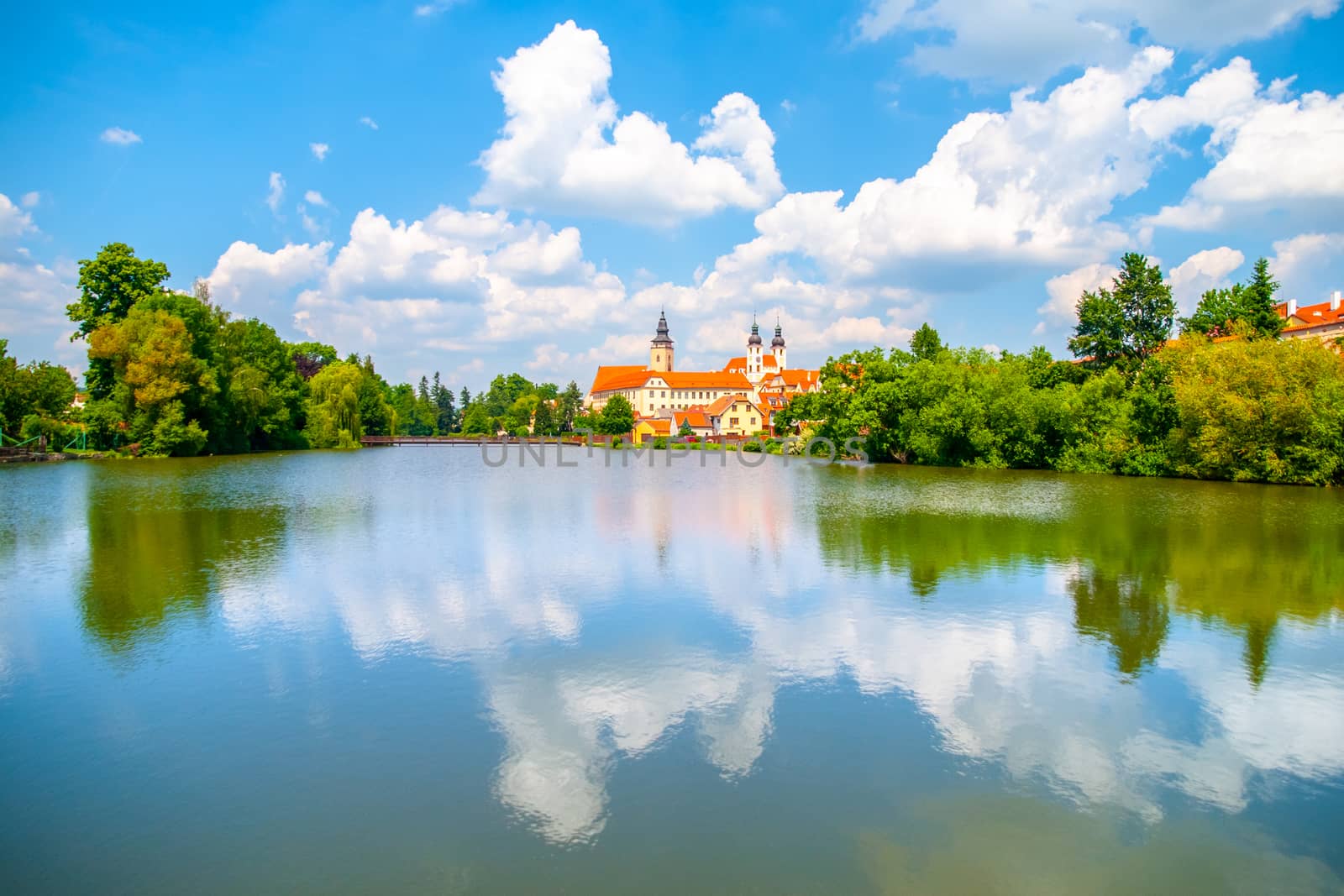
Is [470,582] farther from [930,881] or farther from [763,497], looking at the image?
[763,497]

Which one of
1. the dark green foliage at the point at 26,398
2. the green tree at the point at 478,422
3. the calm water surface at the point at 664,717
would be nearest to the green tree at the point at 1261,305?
the calm water surface at the point at 664,717

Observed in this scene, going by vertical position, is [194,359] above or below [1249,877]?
above

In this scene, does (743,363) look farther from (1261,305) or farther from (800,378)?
(1261,305)

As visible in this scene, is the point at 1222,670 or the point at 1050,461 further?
the point at 1050,461

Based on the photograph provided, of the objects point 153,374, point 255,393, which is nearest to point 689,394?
point 255,393

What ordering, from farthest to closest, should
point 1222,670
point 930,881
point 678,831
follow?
point 1222,670 < point 678,831 < point 930,881

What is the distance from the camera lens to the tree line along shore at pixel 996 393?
118 ft

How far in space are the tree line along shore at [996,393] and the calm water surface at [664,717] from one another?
74.0 feet

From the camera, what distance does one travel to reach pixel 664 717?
8.12m

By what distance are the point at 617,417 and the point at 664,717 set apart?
94.1 meters

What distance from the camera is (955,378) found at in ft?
168

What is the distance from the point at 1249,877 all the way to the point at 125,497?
2995 cm

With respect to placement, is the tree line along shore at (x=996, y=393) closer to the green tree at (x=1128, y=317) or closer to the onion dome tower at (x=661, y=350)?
the green tree at (x=1128, y=317)

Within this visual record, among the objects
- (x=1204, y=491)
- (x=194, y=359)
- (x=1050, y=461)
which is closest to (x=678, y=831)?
(x=1204, y=491)
